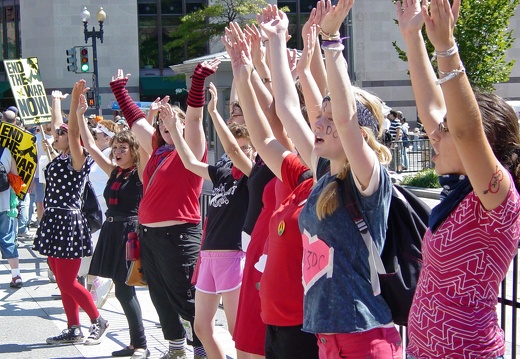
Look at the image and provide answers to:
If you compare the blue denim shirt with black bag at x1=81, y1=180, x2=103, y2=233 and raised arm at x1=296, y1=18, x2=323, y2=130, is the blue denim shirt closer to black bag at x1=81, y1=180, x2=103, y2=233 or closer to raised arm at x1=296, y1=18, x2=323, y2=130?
raised arm at x1=296, y1=18, x2=323, y2=130

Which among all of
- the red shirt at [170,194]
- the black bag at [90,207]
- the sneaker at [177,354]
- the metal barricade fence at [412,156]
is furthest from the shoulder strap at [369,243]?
the metal barricade fence at [412,156]

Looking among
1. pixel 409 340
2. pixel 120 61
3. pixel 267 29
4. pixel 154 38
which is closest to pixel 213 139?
pixel 267 29

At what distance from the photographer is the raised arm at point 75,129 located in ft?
22.6

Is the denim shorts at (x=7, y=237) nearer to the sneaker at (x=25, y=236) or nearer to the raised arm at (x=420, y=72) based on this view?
the sneaker at (x=25, y=236)

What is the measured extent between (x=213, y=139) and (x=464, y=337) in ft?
41.6

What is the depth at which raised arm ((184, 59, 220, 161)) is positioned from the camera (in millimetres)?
5230

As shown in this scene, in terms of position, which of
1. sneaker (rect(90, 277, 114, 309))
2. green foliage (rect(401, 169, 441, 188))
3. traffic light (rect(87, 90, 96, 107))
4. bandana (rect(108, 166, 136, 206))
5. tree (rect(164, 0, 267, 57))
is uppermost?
tree (rect(164, 0, 267, 57))

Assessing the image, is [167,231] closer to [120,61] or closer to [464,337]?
[464,337]

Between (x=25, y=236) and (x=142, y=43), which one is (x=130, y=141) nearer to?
(x=25, y=236)

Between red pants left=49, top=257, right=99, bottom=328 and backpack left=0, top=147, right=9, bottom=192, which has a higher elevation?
backpack left=0, top=147, right=9, bottom=192

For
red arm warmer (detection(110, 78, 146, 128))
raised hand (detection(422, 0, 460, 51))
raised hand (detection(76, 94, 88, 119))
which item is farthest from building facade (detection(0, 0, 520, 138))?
raised hand (detection(422, 0, 460, 51))

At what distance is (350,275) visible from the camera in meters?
3.05

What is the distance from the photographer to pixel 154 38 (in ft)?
143

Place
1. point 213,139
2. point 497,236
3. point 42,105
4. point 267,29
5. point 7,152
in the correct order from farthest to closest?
point 213,139
point 42,105
point 7,152
point 267,29
point 497,236
